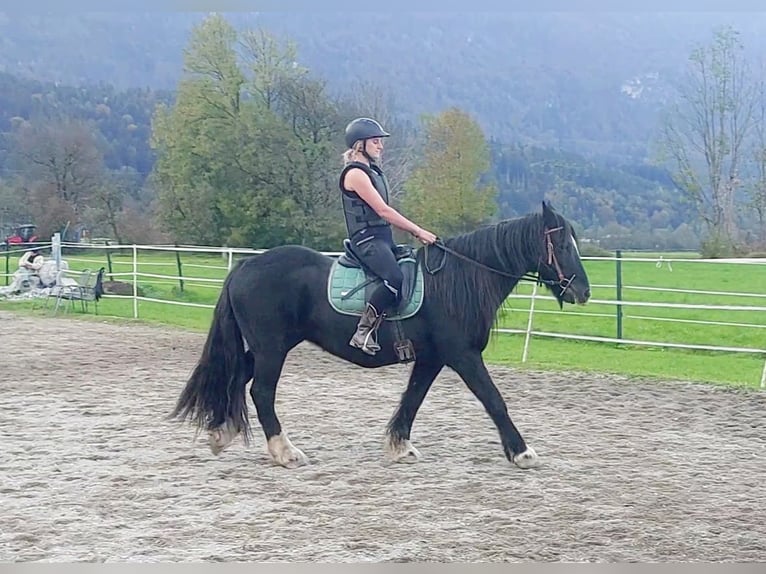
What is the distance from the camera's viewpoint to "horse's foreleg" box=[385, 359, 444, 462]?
5031 millimetres

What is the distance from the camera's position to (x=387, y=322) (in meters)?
4.89

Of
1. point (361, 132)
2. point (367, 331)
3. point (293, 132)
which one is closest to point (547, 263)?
point (367, 331)

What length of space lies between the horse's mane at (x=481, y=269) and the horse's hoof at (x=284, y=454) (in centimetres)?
121

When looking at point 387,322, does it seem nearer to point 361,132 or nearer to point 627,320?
point 361,132

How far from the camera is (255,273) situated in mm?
5039

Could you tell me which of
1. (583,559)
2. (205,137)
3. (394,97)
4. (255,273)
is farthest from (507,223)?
A: (394,97)

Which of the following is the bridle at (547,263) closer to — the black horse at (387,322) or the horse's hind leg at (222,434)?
the black horse at (387,322)

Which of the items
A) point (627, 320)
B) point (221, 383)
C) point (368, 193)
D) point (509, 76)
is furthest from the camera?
point (509, 76)

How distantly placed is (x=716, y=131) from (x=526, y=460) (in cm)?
1272

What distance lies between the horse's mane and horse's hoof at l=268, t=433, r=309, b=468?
3.98 ft

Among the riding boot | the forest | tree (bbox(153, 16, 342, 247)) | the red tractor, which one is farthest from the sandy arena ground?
the red tractor

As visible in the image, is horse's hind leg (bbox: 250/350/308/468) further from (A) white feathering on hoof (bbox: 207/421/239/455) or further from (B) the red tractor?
(B) the red tractor

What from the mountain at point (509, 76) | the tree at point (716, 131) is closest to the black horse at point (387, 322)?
the tree at point (716, 131)

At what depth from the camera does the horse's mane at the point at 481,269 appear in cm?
492
